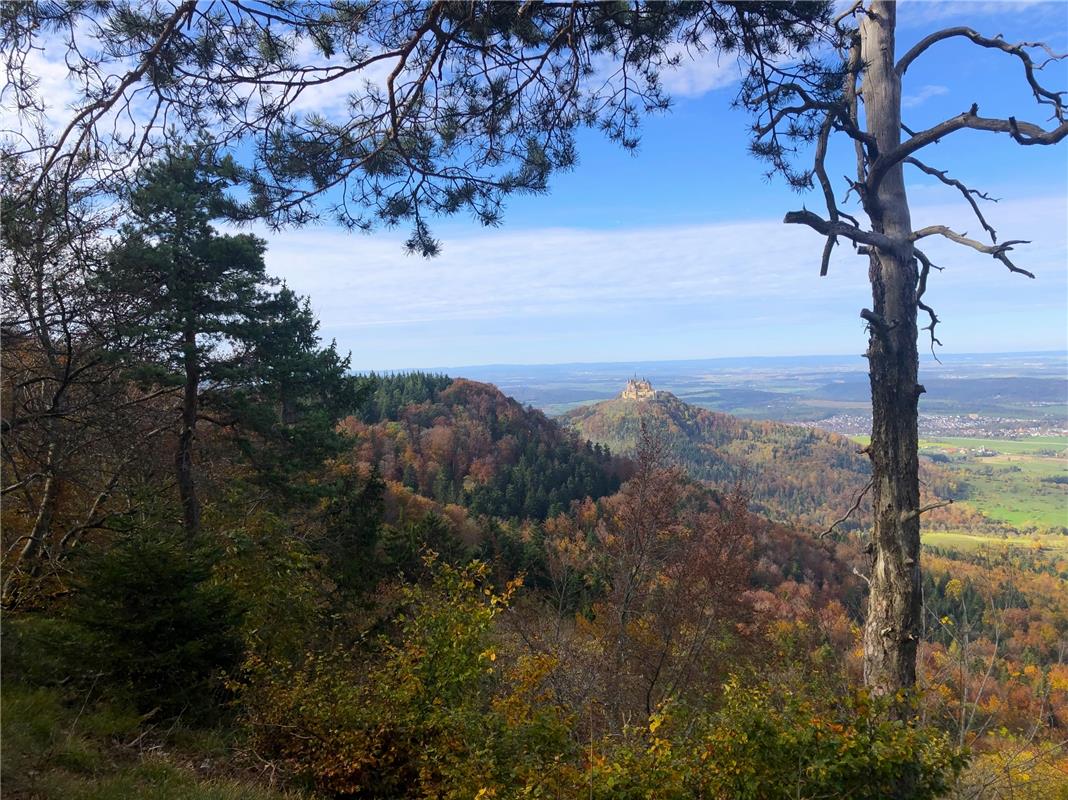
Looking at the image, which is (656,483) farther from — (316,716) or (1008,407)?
(1008,407)

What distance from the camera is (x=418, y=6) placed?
11.3ft

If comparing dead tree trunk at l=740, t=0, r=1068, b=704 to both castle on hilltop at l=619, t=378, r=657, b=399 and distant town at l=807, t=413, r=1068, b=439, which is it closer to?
castle on hilltop at l=619, t=378, r=657, b=399

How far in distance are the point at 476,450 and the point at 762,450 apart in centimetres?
6322

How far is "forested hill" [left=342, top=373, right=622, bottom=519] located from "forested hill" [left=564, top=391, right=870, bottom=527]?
58.2ft

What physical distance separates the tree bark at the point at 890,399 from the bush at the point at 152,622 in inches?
213

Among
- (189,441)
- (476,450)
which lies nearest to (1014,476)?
(476,450)

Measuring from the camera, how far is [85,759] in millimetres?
3686

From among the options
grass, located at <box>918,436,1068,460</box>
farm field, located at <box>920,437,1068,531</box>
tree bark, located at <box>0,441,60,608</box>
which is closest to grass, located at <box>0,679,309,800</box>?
tree bark, located at <box>0,441,60,608</box>

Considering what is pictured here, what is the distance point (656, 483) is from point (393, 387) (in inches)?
2463

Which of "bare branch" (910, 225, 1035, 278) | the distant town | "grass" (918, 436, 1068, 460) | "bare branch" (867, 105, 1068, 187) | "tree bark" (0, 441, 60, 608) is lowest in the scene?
"grass" (918, 436, 1068, 460)

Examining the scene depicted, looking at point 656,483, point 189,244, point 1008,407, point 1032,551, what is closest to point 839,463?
point 1032,551

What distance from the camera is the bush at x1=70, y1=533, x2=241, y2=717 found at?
4.89 m

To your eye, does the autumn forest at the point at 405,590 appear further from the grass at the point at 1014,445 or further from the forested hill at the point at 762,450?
the grass at the point at 1014,445

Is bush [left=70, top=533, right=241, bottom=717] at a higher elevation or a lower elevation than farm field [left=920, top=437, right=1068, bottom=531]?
higher
